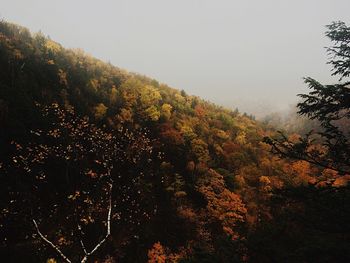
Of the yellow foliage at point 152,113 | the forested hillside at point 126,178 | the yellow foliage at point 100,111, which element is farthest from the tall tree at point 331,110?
the yellow foliage at point 152,113

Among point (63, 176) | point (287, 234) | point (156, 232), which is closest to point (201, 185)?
point (156, 232)

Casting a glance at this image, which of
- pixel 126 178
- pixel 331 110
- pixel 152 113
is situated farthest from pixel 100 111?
pixel 331 110

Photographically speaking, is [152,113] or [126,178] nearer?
[126,178]

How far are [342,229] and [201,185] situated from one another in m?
35.9

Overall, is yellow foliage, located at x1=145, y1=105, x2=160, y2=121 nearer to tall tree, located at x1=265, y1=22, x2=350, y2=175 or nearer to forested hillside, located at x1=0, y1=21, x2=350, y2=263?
forested hillside, located at x1=0, y1=21, x2=350, y2=263

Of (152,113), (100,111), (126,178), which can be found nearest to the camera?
(126,178)

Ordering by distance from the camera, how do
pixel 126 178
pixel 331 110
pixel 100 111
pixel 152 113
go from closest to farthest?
pixel 331 110, pixel 126 178, pixel 100 111, pixel 152 113

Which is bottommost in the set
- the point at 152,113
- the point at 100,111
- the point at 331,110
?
the point at 331,110

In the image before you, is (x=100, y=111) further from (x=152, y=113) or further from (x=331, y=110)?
(x=331, y=110)

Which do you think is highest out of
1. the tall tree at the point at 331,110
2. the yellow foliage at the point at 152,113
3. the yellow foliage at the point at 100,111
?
the yellow foliage at the point at 152,113

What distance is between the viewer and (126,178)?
3912 cm

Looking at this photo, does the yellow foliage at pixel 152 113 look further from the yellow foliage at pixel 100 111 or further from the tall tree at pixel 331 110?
the tall tree at pixel 331 110

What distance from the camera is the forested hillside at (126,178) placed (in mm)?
7711

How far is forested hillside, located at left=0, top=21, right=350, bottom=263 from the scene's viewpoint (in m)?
7.71
